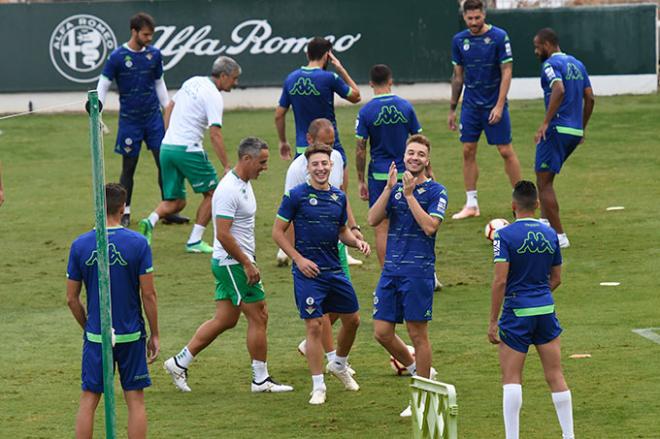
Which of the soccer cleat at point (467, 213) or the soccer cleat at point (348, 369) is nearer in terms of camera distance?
the soccer cleat at point (348, 369)

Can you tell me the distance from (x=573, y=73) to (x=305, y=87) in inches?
124

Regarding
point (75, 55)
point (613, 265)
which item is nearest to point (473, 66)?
point (613, 265)

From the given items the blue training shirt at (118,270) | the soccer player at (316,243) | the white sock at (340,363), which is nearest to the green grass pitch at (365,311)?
the white sock at (340,363)

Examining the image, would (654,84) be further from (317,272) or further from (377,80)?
(317,272)

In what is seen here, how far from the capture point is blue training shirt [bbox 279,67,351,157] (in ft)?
46.0

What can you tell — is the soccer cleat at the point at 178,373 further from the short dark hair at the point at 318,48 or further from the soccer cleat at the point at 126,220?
the soccer cleat at the point at 126,220

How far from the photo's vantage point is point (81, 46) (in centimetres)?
2533

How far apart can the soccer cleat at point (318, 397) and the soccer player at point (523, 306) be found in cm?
185

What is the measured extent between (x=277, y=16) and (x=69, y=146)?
480 centimetres

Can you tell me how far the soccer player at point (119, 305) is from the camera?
28.2 ft

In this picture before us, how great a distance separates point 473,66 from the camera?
53.7 feet

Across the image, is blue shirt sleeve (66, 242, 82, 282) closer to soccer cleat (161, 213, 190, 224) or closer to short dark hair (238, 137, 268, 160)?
short dark hair (238, 137, 268, 160)

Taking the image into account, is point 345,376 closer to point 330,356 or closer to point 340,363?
point 340,363

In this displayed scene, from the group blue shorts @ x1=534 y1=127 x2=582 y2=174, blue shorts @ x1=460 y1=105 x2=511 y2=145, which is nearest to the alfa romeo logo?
blue shorts @ x1=460 y1=105 x2=511 y2=145
